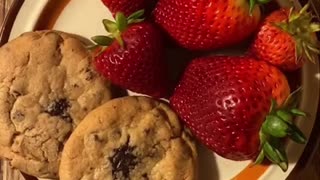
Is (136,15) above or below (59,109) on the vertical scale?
above

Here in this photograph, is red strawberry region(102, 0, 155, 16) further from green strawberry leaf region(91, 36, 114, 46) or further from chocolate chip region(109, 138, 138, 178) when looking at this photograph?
chocolate chip region(109, 138, 138, 178)

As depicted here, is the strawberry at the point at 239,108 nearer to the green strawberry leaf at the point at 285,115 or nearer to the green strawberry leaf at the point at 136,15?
the green strawberry leaf at the point at 285,115

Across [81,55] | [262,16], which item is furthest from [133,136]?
[262,16]

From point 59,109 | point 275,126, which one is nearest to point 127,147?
point 59,109

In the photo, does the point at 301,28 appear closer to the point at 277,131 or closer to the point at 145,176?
the point at 277,131

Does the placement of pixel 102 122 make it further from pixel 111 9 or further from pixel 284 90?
pixel 284 90

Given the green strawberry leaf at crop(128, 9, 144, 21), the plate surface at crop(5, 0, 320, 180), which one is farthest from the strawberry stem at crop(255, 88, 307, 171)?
the green strawberry leaf at crop(128, 9, 144, 21)

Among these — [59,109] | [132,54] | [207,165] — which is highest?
[132,54]
